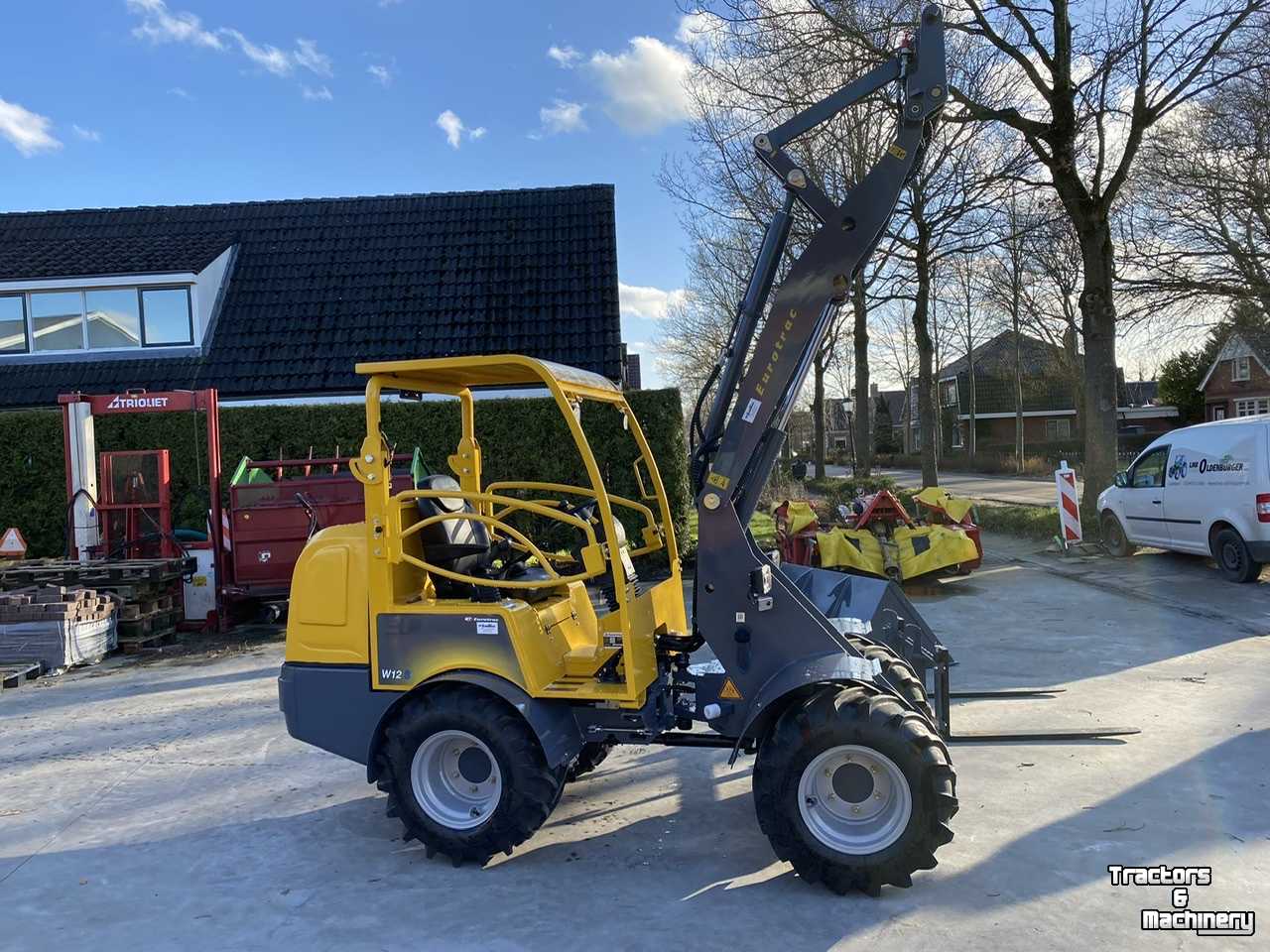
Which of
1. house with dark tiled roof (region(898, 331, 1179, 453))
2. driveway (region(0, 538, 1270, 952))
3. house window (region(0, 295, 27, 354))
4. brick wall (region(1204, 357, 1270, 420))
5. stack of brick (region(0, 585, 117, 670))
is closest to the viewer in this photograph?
driveway (region(0, 538, 1270, 952))

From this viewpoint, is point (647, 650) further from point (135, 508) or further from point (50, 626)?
point (135, 508)

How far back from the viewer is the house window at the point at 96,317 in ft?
54.1

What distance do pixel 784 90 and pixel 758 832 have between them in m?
11.7

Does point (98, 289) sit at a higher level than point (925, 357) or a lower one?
higher

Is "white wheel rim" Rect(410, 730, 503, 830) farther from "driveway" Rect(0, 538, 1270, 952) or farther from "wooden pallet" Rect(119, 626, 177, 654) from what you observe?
"wooden pallet" Rect(119, 626, 177, 654)

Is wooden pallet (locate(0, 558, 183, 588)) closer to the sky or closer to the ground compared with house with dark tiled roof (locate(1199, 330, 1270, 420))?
closer to the ground

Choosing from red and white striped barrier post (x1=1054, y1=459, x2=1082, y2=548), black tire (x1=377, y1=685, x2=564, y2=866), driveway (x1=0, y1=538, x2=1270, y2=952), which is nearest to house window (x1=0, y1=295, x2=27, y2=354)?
driveway (x1=0, y1=538, x2=1270, y2=952)

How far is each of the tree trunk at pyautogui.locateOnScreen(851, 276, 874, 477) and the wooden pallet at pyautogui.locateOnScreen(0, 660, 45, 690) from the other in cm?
1646

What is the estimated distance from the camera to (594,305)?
52.2ft

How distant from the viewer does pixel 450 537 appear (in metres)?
4.68

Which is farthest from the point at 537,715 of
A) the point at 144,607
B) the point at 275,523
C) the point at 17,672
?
the point at 144,607

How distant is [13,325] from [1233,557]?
19917 millimetres

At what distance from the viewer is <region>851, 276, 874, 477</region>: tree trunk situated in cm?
2128

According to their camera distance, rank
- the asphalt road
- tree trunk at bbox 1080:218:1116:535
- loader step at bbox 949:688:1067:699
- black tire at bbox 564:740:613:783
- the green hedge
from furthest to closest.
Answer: the asphalt road → tree trunk at bbox 1080:218:1116:535 → the green hedge → loader step at bbox 949:688:1067:699 → black tire at bbox 564:740:613:783
